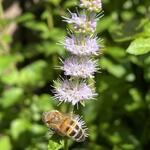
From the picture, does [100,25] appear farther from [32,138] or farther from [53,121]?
[53,121]

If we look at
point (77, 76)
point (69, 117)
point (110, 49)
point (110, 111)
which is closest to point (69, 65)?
point (77, 76)

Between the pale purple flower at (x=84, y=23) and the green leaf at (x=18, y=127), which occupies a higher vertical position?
the pale purple flower at (x=84, y=23)

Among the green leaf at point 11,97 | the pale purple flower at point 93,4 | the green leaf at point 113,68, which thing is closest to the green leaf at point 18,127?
the green leaf at point 11,97

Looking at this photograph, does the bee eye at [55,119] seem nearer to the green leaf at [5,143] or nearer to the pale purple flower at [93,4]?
the pale purple flower at [93,4]

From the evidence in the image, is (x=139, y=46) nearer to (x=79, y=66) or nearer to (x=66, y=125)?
(x=79, y=66)

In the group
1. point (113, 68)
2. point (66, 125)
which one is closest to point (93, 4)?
point (66, 125)

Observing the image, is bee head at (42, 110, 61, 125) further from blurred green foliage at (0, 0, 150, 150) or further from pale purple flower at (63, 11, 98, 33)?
blurred green foliage at (0, 0, 150, 150)

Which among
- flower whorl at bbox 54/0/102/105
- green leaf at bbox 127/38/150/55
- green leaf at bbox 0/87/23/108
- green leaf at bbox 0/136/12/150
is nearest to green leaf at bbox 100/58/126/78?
green leaf at bbox 0/87/23/108
